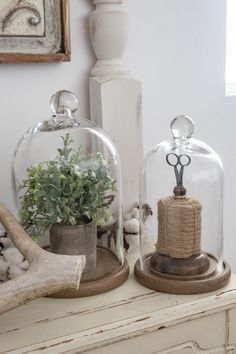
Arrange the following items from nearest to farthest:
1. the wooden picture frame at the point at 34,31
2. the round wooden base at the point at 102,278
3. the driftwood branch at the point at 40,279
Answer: the driftwood branch at the point at 40,279, the round wooden base at the point at 102,278, the wooden picture frame at the point at 34,31

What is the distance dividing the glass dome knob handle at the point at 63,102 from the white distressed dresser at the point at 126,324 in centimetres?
33

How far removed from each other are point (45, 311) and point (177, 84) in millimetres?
662

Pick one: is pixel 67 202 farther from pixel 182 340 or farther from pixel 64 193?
pixel 182 340

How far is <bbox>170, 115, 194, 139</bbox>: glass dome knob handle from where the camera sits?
0.89 metres

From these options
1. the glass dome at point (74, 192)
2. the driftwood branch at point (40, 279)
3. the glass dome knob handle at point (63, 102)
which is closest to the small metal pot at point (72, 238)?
the glass dome at point (74, 192)

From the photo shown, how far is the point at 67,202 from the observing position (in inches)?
32.1

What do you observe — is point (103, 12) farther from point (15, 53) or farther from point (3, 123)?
point (3, 123)

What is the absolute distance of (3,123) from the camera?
39.9 inches

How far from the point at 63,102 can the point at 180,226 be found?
0.30m

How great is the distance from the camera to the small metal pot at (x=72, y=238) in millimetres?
828

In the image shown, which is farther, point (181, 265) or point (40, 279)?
point (181, 265)

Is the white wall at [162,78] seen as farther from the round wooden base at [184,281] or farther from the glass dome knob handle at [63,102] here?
the round wooden base at [184,281]

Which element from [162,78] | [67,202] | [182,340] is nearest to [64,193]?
[67,202]

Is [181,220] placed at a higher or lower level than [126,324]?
higher
